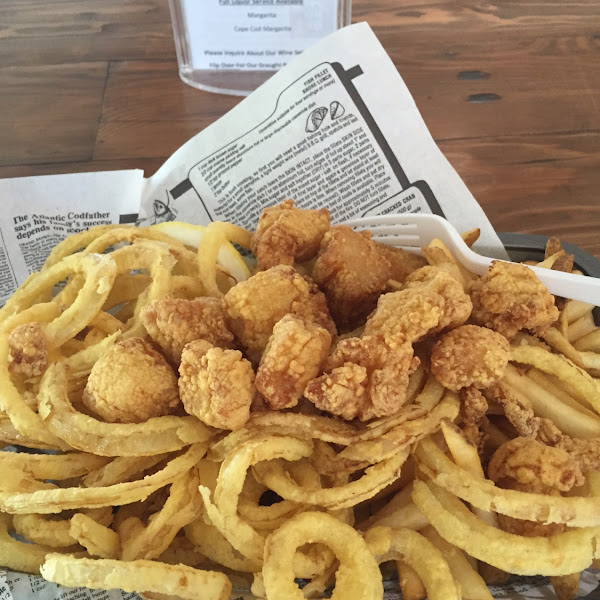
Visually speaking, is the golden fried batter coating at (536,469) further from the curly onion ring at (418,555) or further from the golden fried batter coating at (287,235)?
the golden fried batter coating at (287,235)

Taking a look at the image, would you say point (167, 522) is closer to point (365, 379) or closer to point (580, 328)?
point (365, 379)

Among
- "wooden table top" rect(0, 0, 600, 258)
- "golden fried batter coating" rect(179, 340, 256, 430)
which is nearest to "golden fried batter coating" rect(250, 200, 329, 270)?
"golden fried batter coating" rect(179, 340, 256, 430)

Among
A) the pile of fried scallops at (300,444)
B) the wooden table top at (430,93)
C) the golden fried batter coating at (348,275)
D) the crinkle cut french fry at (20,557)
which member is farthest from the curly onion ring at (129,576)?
the wooden table top at (430,93)

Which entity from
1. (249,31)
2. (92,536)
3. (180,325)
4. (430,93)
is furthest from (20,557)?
(430,93)

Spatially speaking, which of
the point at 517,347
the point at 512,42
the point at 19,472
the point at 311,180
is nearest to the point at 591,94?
the point at 512,42

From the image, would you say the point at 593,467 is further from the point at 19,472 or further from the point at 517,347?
the point at 19,472
